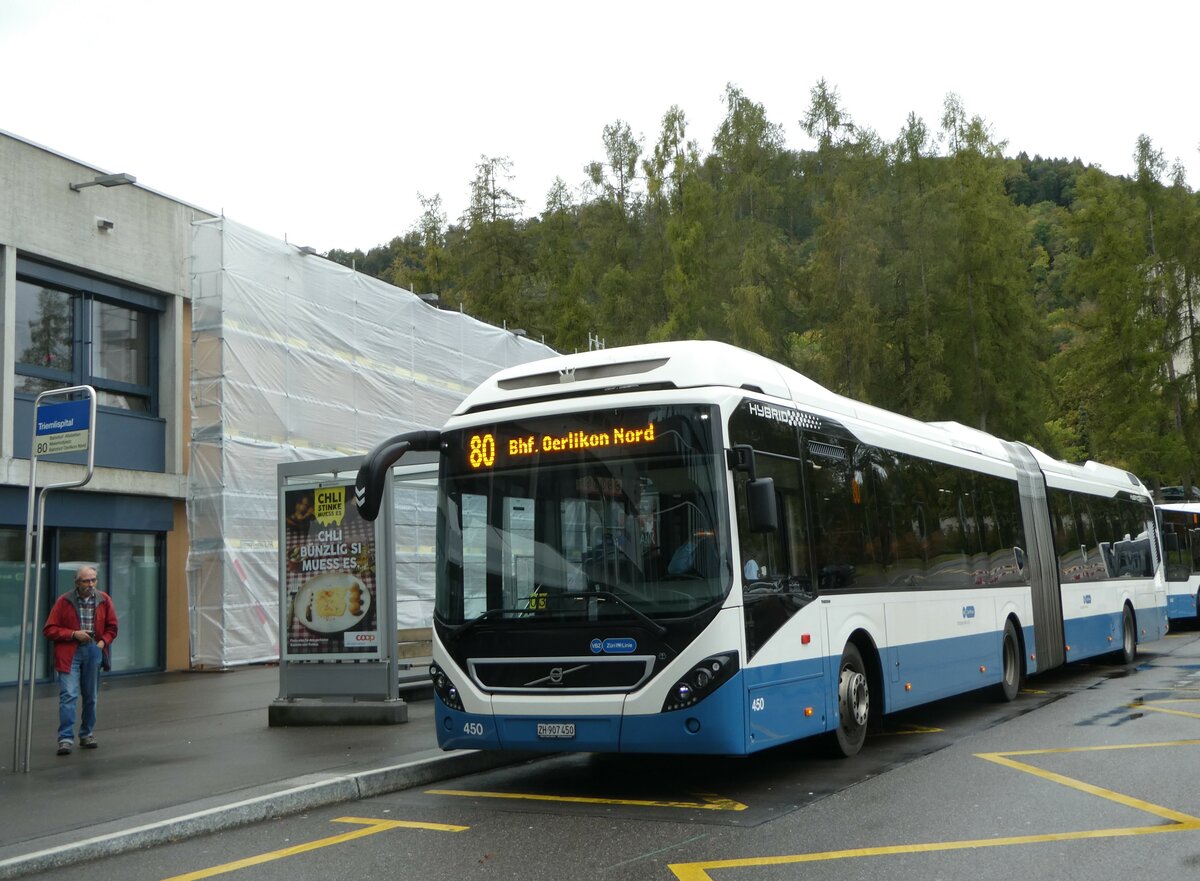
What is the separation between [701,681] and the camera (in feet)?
26.1

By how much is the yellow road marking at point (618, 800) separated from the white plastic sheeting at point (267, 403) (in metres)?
12.5

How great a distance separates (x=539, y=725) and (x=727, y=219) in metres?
36.5

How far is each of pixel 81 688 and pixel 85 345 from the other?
36.9ft

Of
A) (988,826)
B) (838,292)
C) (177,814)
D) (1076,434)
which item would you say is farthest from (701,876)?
(1076,434)


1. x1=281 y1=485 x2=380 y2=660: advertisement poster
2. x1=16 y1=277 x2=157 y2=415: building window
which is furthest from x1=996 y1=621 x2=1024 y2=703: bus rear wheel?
x1=16 y1=277 x2=157 y2=415: building window

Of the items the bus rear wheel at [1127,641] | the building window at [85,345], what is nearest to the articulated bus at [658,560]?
the bus rear wheel at [1127,641]

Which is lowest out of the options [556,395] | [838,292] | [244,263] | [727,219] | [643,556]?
[643,556]

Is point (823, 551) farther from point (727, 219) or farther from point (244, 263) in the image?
point (727, 219)

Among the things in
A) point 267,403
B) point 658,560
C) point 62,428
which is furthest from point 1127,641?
point 267,403

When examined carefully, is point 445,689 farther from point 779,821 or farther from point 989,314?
point 989,314

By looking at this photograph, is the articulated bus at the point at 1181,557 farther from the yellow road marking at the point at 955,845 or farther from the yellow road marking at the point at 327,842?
the yellow road marking at the point at 327,842

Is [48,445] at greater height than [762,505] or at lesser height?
greater

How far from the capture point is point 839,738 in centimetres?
968

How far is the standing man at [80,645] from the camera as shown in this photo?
36.4 ft
